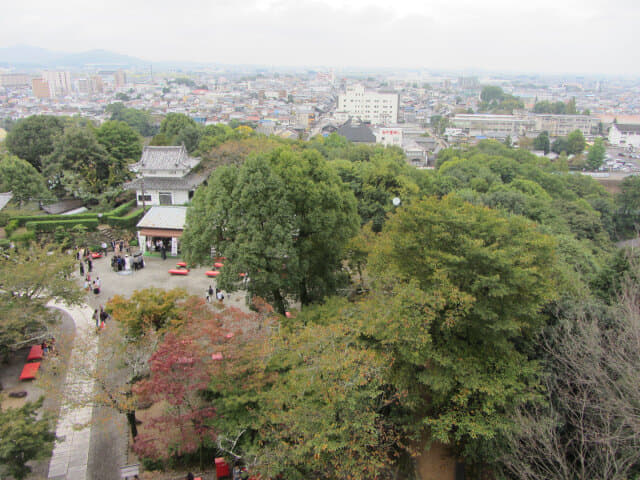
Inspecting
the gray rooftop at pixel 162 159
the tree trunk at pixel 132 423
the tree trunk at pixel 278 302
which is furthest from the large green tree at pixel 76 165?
the tree trunk at pixel 132 423

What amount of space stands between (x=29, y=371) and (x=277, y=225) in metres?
8.20

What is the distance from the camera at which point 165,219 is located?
21.1 m

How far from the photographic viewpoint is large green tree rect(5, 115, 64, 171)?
30047 mm

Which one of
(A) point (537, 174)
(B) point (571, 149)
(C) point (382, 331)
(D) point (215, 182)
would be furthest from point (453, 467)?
(B) point (571, 149)

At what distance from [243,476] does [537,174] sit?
3605cm

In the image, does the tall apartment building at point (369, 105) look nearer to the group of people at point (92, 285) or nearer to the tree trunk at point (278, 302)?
the group of people at point (92, 285)

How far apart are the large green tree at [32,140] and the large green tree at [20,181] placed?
5795 mm

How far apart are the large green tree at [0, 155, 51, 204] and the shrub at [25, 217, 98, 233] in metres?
3.03

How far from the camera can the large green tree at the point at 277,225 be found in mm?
12992

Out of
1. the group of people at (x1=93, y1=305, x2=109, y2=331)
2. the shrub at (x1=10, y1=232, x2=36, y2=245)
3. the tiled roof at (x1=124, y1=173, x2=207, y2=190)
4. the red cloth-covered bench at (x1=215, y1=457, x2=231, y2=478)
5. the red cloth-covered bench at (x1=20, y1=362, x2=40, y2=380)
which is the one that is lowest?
the red cloth-covered bench at (x1=215, y1=457, x2=231, y2=478)

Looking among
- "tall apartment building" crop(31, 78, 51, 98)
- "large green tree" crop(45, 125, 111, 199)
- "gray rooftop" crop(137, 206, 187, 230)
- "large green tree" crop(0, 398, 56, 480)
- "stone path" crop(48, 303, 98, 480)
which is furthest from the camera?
"tall apartment building" crop(31, 78, 51, 98)

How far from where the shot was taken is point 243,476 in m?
9.92

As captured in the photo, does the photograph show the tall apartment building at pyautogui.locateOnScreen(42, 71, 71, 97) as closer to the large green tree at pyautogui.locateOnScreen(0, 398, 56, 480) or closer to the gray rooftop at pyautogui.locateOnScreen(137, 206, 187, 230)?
the gray rooftop at pyautogui.locateOnScreen(137, 206, 187, 230)

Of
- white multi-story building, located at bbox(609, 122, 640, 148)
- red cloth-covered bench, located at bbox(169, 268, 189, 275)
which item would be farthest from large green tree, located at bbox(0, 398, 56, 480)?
white multi-story building, located at bbox(609, 122, 640, 148)
